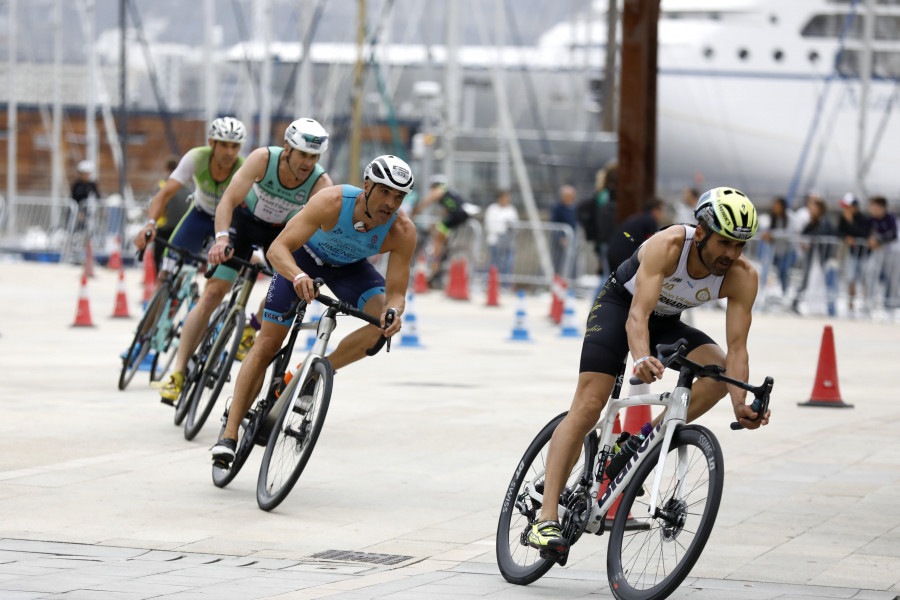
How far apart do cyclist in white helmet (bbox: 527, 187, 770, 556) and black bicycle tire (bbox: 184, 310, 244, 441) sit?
134 inches

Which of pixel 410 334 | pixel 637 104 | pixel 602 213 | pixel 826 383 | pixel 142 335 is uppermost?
pixel 637 104

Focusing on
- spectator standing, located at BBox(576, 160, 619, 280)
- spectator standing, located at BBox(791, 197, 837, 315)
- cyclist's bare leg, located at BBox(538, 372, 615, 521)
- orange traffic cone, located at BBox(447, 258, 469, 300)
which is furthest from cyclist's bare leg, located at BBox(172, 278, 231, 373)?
spectator standing, located at BBox(791, 197, 837, 315)

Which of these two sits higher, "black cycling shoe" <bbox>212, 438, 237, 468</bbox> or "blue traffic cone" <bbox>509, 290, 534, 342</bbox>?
"black cycling shoe" <bbox>212, 438, 237, 468</bbox>

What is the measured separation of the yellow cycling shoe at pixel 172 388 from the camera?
1038cm

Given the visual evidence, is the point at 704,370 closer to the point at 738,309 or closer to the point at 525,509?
the point at 738,309

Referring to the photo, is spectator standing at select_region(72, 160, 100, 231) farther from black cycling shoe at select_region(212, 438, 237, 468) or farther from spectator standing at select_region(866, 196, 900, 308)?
black cycling shoe at select_region(212, 438, 237, 468)

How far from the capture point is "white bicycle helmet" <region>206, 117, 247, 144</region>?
1085 cm

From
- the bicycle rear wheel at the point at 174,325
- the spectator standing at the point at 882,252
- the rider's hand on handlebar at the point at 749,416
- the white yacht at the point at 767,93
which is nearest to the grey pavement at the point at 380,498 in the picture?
the bicycle rear wheel at the point at 174,325

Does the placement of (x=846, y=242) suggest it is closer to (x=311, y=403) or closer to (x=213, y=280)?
(x=213, y=280)

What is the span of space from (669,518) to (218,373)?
440 centimetres

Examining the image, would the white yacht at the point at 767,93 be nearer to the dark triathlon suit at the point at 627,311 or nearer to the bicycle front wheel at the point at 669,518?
the dark triathlon suit at the point at 627,311

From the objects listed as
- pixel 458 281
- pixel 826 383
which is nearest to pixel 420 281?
pixel 458 281

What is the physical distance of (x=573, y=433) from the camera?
6.61 metres

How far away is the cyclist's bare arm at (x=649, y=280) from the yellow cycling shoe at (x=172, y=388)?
15.2 ft
